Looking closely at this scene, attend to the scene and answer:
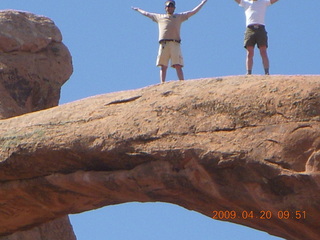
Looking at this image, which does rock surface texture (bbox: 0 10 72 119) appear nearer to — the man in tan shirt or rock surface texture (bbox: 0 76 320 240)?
the man in tan shirt

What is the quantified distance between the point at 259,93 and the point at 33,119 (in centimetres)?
279

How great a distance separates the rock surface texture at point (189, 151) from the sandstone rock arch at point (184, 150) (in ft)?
0.04

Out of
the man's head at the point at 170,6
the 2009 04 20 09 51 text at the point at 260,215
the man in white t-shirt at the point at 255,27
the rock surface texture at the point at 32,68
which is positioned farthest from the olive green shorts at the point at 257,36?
the rock surface texture at the point at 32,68

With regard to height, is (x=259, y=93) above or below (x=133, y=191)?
above

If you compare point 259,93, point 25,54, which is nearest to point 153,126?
point 259,93

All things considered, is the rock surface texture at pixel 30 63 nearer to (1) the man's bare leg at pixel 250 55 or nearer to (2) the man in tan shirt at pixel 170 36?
(2) the man in tan shirt at pixel 170 36

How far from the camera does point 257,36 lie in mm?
11945

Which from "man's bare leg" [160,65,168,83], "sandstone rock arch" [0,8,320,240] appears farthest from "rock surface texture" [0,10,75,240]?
"sandstone rock arch" [0,8,320,240]

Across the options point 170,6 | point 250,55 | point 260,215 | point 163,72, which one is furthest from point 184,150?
point 170,6

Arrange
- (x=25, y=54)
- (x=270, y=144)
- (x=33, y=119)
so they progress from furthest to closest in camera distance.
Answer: (x=25, y=54) → (x=33, y=119) → (x=270, y=144)

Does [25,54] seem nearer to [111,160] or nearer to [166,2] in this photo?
[166,2]

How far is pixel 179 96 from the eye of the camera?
32.6ft

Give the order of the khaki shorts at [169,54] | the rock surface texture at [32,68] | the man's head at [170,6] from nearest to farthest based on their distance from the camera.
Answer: the khaki shorts at [169,54] < the man's head at [170,6] < the rock surface texture at [32,68]

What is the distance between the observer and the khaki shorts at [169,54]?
12391 millimetres
